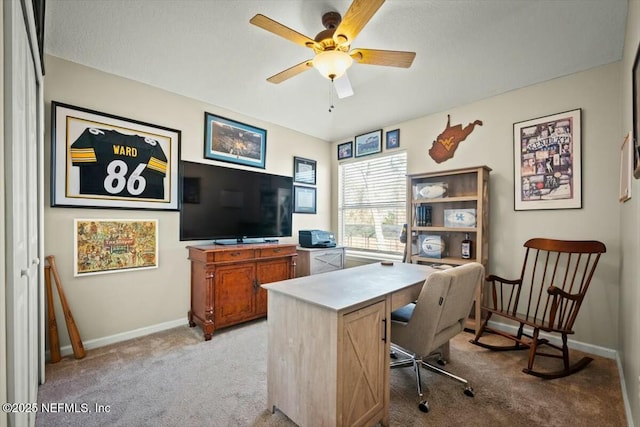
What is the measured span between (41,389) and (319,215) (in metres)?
3.58

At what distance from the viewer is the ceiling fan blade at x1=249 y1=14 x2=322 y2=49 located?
5.27 ft

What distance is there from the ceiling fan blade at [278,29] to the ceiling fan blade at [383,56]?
29 cm

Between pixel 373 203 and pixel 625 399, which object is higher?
pixel 373 203

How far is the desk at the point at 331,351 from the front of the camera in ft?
4.46

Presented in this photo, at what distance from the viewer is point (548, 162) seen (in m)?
2.72

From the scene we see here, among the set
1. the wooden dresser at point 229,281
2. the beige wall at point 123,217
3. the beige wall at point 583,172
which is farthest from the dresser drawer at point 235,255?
the beige wall at point 583,172

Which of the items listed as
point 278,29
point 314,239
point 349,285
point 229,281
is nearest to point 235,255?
point 229,281

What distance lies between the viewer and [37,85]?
1.94 metres

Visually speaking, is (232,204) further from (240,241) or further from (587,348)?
(587,348)

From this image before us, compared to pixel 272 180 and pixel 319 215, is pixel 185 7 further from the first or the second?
pixel 319 215

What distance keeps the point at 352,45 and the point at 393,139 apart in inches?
73.3

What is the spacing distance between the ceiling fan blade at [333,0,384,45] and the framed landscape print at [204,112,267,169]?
2.08 m

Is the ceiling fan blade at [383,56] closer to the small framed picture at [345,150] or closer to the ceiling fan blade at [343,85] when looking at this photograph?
the ceiling fan blade at [343,85]

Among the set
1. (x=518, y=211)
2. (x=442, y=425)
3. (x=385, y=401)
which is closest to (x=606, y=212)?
(x=518, y=211)
